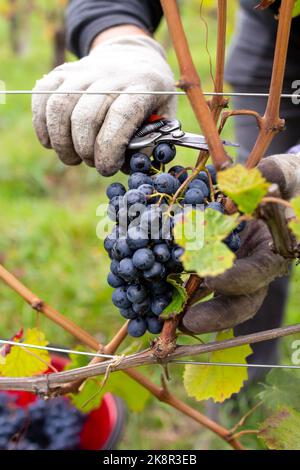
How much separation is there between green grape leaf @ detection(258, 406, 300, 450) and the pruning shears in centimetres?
50

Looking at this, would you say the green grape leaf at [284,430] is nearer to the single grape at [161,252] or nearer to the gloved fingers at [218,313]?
the gloved fingers at [218,313]

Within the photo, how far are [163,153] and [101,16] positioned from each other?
0.78 meters

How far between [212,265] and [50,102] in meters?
0.60

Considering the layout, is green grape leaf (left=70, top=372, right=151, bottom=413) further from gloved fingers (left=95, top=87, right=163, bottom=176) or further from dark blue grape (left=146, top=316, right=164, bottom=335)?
gloved fingers (left=95, top=87, right=163, bottom=176)

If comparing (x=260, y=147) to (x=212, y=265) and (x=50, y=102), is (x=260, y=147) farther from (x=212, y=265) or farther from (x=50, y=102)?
(x=50, y=102)

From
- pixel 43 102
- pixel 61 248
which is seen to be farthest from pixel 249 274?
pixel 61 248

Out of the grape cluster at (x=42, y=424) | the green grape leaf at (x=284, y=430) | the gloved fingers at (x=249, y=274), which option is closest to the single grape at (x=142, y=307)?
the gloved fingers at (x=249, y=274)

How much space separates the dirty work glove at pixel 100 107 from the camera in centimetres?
110

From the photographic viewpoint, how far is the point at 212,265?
0.72 m

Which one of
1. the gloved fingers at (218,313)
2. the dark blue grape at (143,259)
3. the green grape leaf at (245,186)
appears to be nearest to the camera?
the green grape leaf at (245,186)

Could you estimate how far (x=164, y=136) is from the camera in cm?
104

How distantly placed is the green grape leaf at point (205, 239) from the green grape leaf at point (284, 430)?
48 centimetres

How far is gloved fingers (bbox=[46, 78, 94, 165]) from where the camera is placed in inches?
45.9

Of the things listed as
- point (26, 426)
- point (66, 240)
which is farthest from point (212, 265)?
point (66, 240)
